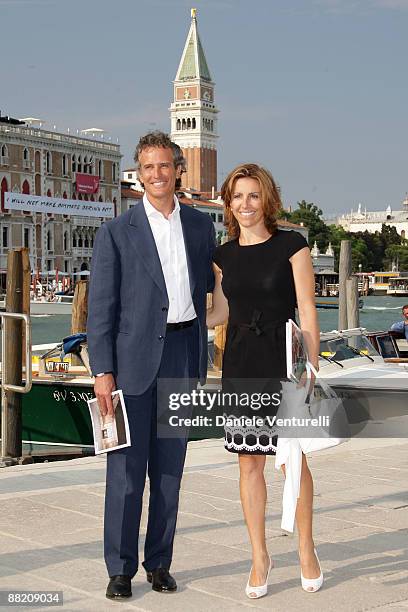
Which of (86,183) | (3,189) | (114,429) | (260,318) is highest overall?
(86,183)

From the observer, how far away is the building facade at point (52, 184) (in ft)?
237

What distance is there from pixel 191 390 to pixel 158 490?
1.23ft

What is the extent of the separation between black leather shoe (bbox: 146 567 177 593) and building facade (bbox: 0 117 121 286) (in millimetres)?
67381

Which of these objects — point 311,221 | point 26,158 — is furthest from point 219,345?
point 311,221

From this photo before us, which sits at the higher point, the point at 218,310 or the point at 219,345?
the point at 218,310

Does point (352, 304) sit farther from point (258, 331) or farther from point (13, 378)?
point (258, 331)

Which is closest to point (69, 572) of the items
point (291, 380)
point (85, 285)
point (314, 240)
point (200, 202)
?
point (291, 380)

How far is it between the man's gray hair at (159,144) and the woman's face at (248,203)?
0.24 meters

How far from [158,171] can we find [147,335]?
1.88 ft

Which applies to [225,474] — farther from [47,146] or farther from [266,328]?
[47,146]

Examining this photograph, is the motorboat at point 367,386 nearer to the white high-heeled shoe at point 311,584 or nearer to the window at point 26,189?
the white high-heeled shoe at point 311,584

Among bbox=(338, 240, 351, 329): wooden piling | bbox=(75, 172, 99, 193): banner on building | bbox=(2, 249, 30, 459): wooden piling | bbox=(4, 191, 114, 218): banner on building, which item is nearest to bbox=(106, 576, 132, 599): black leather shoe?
bbox=(2, 249, 30, 459): wooden piling

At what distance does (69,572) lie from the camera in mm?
3787

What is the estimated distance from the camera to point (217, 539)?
4.34m
